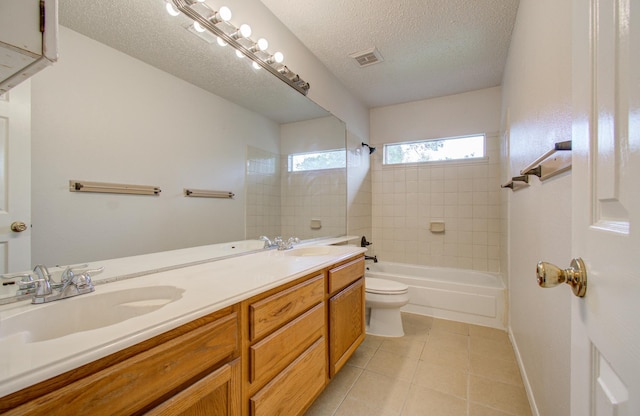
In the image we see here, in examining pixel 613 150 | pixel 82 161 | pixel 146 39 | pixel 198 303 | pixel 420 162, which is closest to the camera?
pixel 613 150

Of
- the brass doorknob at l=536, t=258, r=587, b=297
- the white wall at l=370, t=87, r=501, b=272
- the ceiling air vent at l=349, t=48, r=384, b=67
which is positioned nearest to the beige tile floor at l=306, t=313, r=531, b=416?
the white wall at l=370, t=87, r=501, b=272

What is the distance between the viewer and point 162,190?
1243mm

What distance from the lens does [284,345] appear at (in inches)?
45.1

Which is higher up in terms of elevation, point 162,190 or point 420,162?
point 420,162

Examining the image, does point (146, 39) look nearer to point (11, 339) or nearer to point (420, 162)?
point (11, 339)

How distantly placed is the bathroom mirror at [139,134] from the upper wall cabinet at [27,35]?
16.7 inches

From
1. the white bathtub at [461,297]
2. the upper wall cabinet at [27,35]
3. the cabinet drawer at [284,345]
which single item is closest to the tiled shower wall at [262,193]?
the cabinet drawer at [284,345]

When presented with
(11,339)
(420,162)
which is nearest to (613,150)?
(11,339)

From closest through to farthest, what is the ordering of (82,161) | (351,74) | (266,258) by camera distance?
(82,161), (266,258), (351,74)

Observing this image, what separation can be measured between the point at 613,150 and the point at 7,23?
1096 mm

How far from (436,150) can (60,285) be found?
138 inches

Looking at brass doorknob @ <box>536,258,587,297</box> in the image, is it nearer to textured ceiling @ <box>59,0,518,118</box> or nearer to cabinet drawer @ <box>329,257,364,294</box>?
cabinet drawer @ <box>329,257,364,294</box>

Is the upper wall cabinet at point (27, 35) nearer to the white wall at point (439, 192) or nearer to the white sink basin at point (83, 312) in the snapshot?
the white sink basin at point (83, 312)

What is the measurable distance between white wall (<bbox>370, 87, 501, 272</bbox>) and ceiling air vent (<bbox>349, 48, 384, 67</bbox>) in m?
1.13
